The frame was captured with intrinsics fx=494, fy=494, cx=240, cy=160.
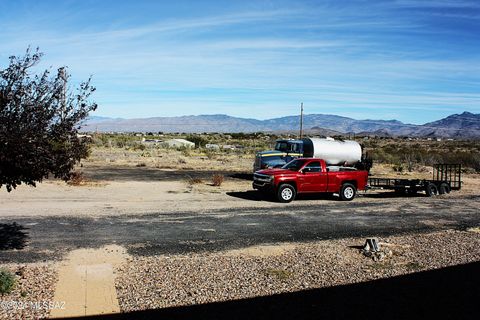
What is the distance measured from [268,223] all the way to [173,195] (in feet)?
22.7

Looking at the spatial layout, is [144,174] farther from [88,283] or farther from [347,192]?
[88,283]

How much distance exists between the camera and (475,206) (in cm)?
2047

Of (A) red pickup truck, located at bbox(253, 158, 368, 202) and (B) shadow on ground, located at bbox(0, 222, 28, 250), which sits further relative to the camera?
(A) red pickup truck, located at bbox(253, 158, 368, 202)

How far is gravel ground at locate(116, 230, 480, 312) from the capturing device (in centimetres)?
874

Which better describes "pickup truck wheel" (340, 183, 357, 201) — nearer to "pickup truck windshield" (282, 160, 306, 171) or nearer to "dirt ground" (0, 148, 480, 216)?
"dirt ground" (0, 148, 480, 216)

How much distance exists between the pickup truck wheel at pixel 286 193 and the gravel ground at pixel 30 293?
36.6 ft

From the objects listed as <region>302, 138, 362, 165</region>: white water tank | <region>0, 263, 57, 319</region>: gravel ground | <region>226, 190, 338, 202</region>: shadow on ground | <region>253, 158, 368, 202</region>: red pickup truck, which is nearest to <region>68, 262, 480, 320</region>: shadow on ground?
<region>0, 263, 57, 319</region>: gravel ground

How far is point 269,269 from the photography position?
10.3 metres

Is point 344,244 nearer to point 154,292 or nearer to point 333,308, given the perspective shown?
point 333,308

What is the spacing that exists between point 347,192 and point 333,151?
6.66 meters

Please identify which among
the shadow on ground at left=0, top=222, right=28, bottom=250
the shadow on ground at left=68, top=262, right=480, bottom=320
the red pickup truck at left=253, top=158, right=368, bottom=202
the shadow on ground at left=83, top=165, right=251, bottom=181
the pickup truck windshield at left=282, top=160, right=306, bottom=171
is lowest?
the shadow on ground at left=68, top=262, right=480, bottom=320

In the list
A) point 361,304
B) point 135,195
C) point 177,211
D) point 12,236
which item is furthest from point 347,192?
point 12,236

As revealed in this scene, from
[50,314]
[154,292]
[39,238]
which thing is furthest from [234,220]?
[50,314]

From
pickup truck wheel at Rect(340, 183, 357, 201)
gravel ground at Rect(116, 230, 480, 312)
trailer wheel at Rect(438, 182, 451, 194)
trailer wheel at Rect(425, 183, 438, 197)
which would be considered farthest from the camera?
trailer wheel at Rect(438, 182, 451, 194)
